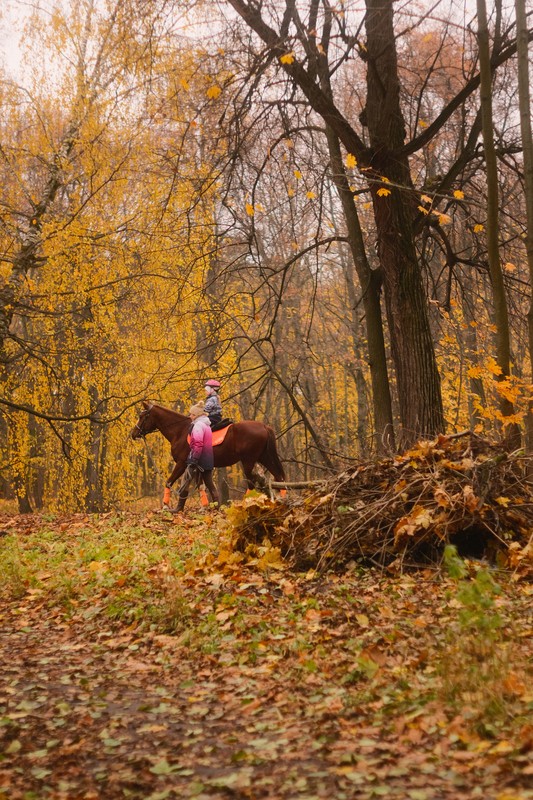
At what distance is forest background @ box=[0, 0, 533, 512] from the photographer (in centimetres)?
837

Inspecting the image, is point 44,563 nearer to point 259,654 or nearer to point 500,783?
point 259,654

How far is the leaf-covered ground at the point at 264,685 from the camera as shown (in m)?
3.14

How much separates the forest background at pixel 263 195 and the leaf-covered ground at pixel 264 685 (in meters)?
2.44

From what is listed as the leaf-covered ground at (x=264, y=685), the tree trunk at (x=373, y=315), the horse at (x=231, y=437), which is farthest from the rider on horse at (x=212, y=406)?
the leaf-covered ground at (x=264, y=685)

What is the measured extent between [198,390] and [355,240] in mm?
9098

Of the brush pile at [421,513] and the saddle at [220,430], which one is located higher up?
the saddle at [220,430]

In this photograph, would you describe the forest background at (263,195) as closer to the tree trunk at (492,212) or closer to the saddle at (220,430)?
the tree trunk at (492,212)

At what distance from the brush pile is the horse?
659 cm

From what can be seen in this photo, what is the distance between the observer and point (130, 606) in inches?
251

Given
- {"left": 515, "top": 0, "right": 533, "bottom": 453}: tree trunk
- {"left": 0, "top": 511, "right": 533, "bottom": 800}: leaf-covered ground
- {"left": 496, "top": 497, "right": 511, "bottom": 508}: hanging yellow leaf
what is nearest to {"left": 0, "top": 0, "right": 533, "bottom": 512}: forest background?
{"left": 515, "top": 0, "right": 533, "bottom": 453}: tree trunk

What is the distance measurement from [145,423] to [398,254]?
653 centimetres

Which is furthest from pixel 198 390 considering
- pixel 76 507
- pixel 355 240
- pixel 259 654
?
pixel 259 654

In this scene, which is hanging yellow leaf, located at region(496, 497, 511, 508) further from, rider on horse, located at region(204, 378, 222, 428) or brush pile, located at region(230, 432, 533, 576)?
rider on horse, located at region(204, 378, 222, 428)

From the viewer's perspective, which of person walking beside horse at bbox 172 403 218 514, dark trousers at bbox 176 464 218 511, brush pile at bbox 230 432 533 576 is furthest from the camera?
person walking beside horse at bbox 172 403 218 514
